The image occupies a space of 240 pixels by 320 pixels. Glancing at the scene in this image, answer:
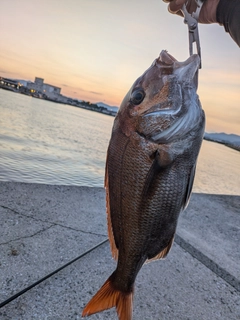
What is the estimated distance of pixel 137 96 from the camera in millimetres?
1360

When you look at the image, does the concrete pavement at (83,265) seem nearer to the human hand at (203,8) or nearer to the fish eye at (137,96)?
the fish eye at (137,96)

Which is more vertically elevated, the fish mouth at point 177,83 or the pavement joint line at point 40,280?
the fish mouth at point 177,83

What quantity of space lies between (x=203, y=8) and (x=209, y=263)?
2.50 meters

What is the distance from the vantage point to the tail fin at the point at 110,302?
1.46m

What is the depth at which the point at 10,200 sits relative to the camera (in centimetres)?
330

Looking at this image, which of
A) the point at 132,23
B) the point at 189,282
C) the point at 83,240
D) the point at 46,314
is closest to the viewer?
the point at 46,314

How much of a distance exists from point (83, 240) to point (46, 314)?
3.46ft

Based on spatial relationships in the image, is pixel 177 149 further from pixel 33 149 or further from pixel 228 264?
pixel 33 149

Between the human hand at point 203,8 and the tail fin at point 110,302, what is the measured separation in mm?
1799

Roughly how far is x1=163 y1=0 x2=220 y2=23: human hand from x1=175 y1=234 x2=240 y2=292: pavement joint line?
7.85 ft

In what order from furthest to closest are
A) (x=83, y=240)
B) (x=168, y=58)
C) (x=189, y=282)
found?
1. (x=83, y=240)
2. (x=189, y=282)
3. (x=168, y=58)

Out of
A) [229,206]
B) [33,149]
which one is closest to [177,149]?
[229,206]

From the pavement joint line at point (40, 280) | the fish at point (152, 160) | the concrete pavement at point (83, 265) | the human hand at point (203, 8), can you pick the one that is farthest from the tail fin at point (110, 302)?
the human hand at point (203, 8)

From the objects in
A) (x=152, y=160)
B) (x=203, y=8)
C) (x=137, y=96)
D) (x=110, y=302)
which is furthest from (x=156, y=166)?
(x=203, y=8)
